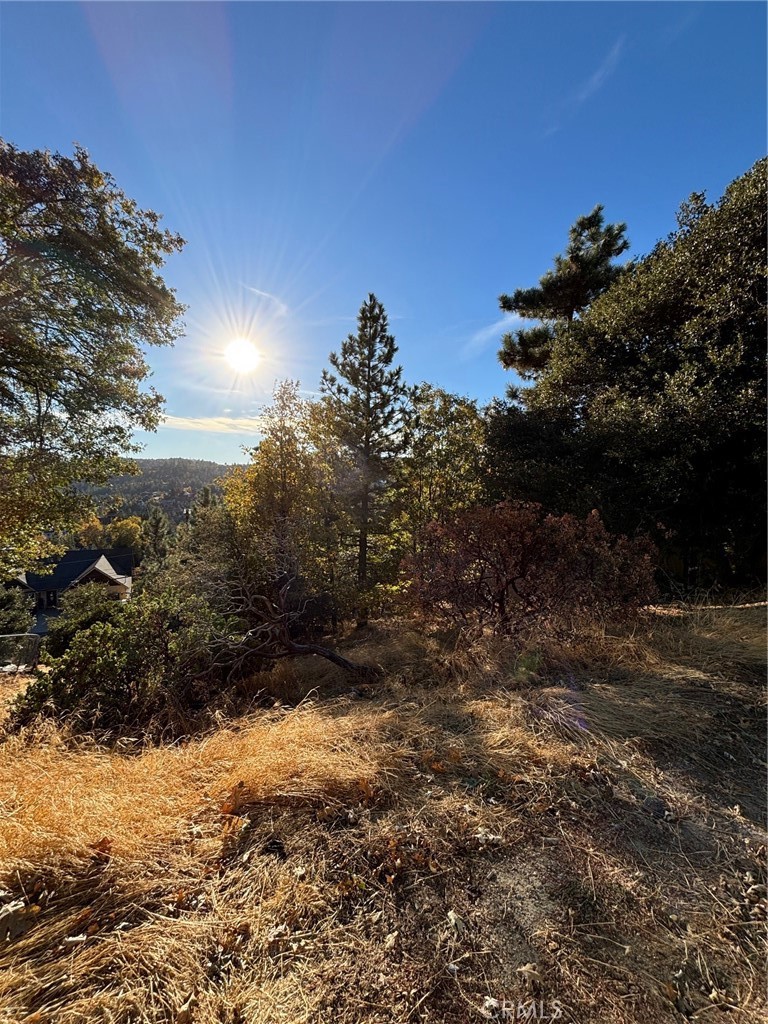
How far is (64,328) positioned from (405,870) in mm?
9399

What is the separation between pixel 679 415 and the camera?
6.41m

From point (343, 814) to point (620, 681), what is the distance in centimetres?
263

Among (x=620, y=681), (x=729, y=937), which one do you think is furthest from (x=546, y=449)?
(x=729, y=937)

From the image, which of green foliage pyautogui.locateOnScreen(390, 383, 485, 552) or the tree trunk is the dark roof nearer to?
the tree trunk

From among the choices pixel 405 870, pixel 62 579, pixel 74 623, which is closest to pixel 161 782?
pixel 405 870

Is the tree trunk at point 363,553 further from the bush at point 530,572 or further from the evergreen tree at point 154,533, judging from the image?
the evergreen tree at point 154,533

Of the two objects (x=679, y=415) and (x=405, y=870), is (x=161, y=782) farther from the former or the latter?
(x=679, y=415)

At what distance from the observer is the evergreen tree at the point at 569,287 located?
11.2 m

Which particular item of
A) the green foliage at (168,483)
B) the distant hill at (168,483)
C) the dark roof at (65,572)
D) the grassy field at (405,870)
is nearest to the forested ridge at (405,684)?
the grassy field at (405,870)

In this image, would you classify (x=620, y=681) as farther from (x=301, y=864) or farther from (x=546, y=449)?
(x=546, y=449)

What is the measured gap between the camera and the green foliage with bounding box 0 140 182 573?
6141 millimetres

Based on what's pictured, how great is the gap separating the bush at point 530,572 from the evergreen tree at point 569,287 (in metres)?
8.98

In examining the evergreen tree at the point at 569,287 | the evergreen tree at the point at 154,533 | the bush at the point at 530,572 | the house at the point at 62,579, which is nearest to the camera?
the bush at the point at 530,572

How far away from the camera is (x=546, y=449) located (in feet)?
26.4
